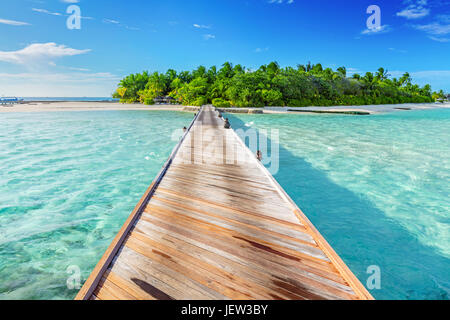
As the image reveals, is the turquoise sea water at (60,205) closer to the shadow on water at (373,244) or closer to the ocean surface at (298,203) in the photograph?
the ocean surface at (298,203)

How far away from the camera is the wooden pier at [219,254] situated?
235 centimetres

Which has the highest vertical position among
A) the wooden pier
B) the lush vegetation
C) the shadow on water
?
the lush vegetation

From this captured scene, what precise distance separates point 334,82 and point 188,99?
121 feet

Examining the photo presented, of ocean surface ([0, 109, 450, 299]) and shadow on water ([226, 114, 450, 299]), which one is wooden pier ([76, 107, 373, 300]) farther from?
shadow on water ([226, 114, 450, 299])

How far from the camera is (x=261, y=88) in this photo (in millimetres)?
42656

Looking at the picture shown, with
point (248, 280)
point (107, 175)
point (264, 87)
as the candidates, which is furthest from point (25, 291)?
point (264, 87)

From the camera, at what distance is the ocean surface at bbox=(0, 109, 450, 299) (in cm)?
399

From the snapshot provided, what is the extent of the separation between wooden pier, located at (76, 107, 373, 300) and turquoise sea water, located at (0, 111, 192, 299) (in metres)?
1.60

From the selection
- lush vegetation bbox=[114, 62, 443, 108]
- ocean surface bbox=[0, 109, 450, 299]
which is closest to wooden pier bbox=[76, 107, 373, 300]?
ocean surface bbox=[0, 109, 450, 299]

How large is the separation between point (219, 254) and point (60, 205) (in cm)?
570

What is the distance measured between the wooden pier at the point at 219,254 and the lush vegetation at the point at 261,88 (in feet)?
119

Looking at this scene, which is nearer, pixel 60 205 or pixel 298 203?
pixel 60 205

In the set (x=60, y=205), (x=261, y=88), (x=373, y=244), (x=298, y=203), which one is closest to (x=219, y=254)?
(x=373, y=244)

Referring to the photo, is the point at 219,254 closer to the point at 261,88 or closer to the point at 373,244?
the point at 373,244
